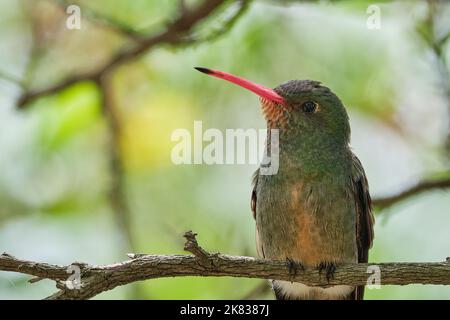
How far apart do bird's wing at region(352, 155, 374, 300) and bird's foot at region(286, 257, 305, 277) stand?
68 cm

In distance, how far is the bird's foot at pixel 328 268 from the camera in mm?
5262

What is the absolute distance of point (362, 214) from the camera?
5871mm

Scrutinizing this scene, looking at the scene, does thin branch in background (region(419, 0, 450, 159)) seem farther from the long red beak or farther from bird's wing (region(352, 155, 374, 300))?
the long red beak

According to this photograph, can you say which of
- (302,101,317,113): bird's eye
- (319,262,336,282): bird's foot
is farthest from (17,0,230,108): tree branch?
(319,262,336,282): bird's foot

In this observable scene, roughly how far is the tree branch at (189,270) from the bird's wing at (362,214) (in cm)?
83

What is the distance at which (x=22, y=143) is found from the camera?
26.1 feet

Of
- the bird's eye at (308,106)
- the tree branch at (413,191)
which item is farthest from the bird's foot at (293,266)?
the tree branch at (413,191)

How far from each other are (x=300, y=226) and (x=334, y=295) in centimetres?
83

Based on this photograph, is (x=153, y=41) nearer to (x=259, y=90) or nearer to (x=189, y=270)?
(x=259, y=90)

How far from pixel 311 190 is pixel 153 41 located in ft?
6.44

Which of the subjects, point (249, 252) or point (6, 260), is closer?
point (6, 260)
